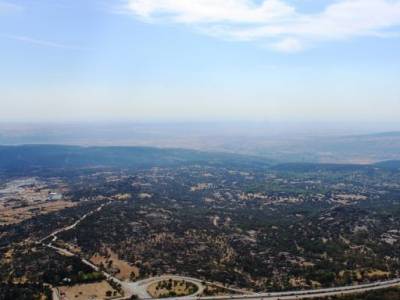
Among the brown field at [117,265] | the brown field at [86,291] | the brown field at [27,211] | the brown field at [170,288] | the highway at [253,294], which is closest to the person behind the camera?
the highway at [253,294]

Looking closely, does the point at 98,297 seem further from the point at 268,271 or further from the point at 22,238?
the point at 22,238

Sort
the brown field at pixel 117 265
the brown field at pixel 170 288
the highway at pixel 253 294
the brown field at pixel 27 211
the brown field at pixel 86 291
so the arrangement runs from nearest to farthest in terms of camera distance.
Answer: the highway at pixel 253 294
the brown field at pixel 86 291
the brown field at pixel 170 288
the brown field at pixel 117 265
the brown field at pixel 27 211

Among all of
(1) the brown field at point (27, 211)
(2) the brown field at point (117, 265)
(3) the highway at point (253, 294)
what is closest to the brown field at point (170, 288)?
(3) the highway at point (253, 294)

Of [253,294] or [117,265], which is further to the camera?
[117,265]

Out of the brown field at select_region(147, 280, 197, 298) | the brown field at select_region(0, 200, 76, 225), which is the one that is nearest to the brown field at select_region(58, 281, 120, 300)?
the brown field at select_region(147, 280, 197, 298)

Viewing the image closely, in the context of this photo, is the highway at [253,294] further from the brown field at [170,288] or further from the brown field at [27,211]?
the brown field at [27,211]

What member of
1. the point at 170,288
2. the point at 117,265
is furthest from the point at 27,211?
the point at 170,288

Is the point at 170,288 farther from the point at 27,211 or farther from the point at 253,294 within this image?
the point at 27,211

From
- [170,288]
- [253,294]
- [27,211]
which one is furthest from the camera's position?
[27,211]

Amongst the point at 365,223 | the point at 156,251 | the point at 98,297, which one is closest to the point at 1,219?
the point at 156,251

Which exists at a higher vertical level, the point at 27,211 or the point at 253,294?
the point at 253,294

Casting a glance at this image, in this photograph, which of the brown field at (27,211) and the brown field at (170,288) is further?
the brown field at (27,211)
